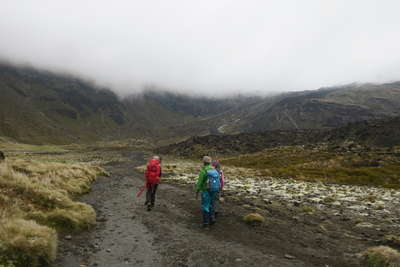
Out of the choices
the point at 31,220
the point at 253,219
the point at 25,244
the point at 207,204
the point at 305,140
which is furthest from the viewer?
the point at 305,140

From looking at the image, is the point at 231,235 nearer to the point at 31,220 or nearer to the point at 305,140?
the point at 31,220

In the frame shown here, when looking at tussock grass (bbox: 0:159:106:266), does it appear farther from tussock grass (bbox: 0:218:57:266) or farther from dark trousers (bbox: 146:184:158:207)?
dark trousers (bbox: 146:184:158:207)

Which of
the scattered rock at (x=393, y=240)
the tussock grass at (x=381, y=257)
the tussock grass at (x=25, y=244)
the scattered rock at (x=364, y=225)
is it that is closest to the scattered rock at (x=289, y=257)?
the tussock grass at (x=381, y=257)

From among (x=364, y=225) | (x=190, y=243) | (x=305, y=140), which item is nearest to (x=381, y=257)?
(x=364, y=225)

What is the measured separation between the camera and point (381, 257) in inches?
372

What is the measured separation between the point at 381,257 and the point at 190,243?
20.9ft

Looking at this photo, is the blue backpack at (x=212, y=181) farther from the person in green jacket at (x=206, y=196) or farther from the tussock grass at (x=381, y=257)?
the tussock grass at (x=381, y=257)

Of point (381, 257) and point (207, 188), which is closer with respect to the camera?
point (381, 257)

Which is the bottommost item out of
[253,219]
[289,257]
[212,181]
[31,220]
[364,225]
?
[364,225]

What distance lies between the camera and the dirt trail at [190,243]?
9500mm

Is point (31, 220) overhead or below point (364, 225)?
overhead

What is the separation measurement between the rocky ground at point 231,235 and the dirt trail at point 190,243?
0.10 feet

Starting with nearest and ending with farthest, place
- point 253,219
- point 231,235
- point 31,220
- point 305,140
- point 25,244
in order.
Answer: point 25,244 → point 31,220 → point 231,235 → point 253,219 → point 305,140

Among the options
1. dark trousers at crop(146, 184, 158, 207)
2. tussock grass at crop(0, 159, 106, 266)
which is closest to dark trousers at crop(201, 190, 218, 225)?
dark trousers at crop(146, 184, 158, 207)
